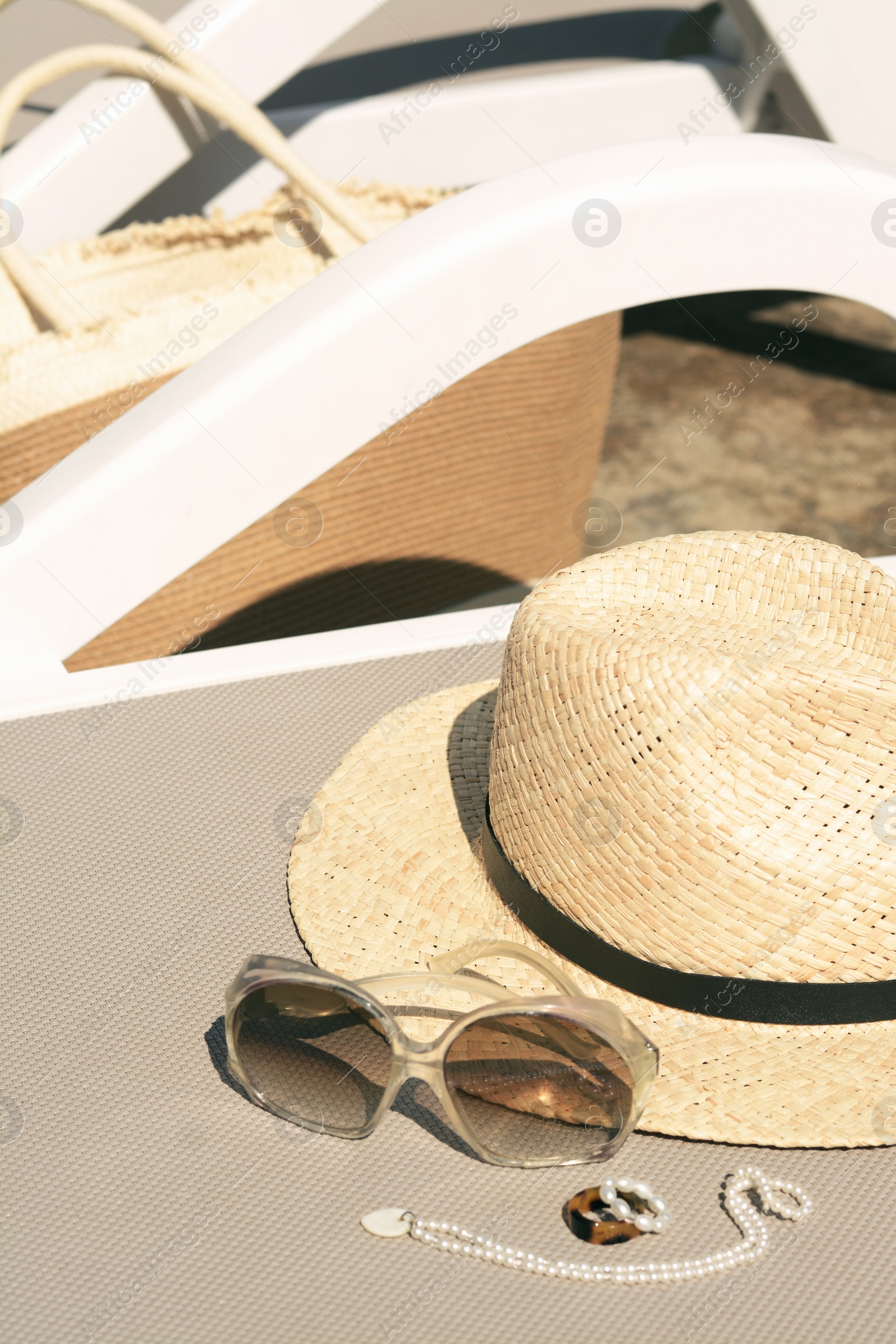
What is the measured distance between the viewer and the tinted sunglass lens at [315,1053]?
717mm

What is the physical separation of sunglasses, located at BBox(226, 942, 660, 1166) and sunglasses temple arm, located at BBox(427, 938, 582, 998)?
0.03 metres

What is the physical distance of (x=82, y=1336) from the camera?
0.65m

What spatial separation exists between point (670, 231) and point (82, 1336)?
3.61ft

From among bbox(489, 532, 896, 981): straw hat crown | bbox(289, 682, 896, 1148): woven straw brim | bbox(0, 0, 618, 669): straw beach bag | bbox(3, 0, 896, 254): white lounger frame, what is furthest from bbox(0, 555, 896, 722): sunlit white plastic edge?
bbox(3, 0, 896, 254): white lounger frame

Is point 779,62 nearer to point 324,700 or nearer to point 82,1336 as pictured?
point 324,700

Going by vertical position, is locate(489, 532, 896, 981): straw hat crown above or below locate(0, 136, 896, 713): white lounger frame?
below

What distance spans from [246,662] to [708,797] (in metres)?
0.57

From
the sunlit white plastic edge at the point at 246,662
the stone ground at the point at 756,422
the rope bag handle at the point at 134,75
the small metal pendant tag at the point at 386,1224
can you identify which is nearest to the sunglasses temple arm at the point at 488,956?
the small metal pendant tag at the point at 386,1224

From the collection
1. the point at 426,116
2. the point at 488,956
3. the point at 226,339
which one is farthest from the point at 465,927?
the point at 426,116

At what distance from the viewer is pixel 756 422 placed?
10.0ft

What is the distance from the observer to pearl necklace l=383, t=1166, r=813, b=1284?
0.67m

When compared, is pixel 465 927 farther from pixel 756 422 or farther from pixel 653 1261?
pixel 756 422

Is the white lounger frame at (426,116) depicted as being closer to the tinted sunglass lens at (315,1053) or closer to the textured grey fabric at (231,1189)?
the textured grey fabric at (231,1189)

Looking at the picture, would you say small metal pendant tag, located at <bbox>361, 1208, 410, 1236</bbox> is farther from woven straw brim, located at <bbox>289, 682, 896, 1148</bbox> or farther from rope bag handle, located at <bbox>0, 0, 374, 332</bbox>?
rope bag handle, located at <bbox>0, 0, 374, 332</bbox>
